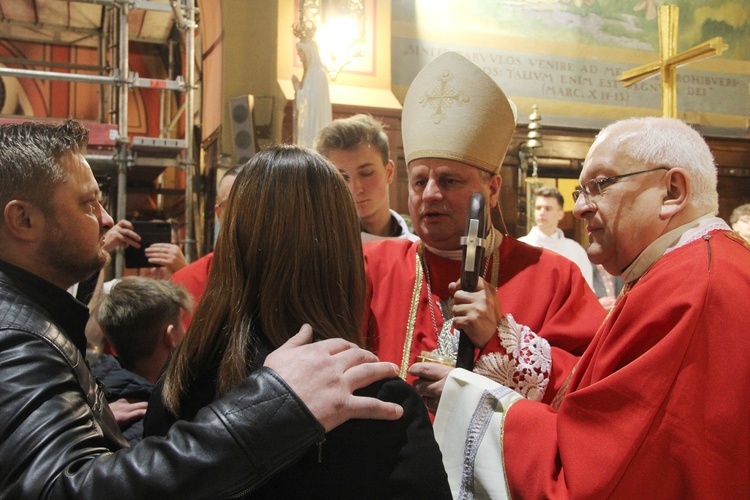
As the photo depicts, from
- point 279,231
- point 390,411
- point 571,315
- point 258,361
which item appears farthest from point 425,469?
point 571,315

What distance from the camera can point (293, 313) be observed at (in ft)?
3.93

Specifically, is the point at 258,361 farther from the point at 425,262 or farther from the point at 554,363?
the point at 425,262

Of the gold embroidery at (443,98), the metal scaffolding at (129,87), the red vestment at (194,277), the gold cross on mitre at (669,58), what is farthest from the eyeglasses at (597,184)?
the metal scaffolding at (129,87)

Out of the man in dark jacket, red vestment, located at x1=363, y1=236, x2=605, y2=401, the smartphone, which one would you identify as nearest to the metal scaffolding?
the smartphone

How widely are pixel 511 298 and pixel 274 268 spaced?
1238 millimetres

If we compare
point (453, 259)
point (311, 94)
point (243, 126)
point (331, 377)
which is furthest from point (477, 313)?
point (243, 126)

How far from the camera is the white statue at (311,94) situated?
5465 mm

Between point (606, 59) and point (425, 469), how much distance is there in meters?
8.34

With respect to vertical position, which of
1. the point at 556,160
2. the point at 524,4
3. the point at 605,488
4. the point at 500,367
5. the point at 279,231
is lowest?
the point at 605,488

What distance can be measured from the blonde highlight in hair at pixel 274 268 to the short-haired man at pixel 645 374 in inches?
23.2

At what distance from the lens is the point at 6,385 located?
1.06 m

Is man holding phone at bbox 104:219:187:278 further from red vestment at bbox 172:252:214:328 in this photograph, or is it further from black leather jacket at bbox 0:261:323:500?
black leather jacket at bbox 0:261:323:500

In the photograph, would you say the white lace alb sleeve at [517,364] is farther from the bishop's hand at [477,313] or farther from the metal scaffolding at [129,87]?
the metal scaffolding at [129,87]

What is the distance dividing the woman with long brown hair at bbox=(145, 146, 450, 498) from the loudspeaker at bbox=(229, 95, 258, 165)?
18.4 feet
